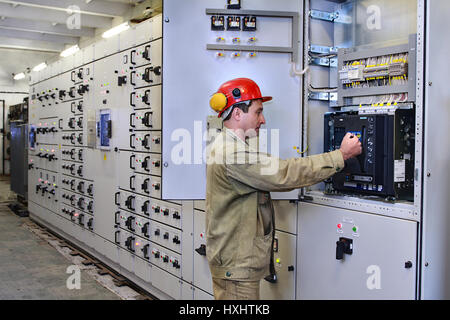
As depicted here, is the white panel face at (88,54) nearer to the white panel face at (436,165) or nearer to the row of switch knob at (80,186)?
the row of switch knob at (80,186)

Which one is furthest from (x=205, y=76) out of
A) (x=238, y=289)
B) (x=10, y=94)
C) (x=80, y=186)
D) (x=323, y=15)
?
(x=10, y=94)

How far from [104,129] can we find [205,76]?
8.57ft

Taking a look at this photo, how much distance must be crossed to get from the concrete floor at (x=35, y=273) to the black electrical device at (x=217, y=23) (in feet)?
9.06

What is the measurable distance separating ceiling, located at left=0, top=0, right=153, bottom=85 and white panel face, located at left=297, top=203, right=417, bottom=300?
6239mm

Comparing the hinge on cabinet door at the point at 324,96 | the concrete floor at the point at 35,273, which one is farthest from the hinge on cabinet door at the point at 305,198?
the concrete floor at the point at 35,273

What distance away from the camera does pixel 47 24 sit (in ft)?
31.8

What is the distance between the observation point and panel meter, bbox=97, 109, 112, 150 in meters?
4.88

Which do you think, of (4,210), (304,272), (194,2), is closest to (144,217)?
(304,272)

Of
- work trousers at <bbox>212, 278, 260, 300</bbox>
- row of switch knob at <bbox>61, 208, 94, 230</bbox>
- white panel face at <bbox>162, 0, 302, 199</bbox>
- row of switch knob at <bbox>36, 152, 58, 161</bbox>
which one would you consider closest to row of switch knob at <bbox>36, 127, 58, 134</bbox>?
row of switch knob at <bbox>36, 152, 58, 161</bbox>

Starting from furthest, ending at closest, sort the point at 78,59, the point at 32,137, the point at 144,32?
the point at 32,137, the point at 78,59, the point at 144,32

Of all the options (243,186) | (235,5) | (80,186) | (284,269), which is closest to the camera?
(243,186)

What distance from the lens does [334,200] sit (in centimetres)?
257

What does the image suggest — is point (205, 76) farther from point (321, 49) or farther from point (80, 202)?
point (80, 202)

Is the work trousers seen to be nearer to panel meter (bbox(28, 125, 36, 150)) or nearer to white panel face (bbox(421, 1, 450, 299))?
white panel face (bbox(421, 1, 450, 299))
